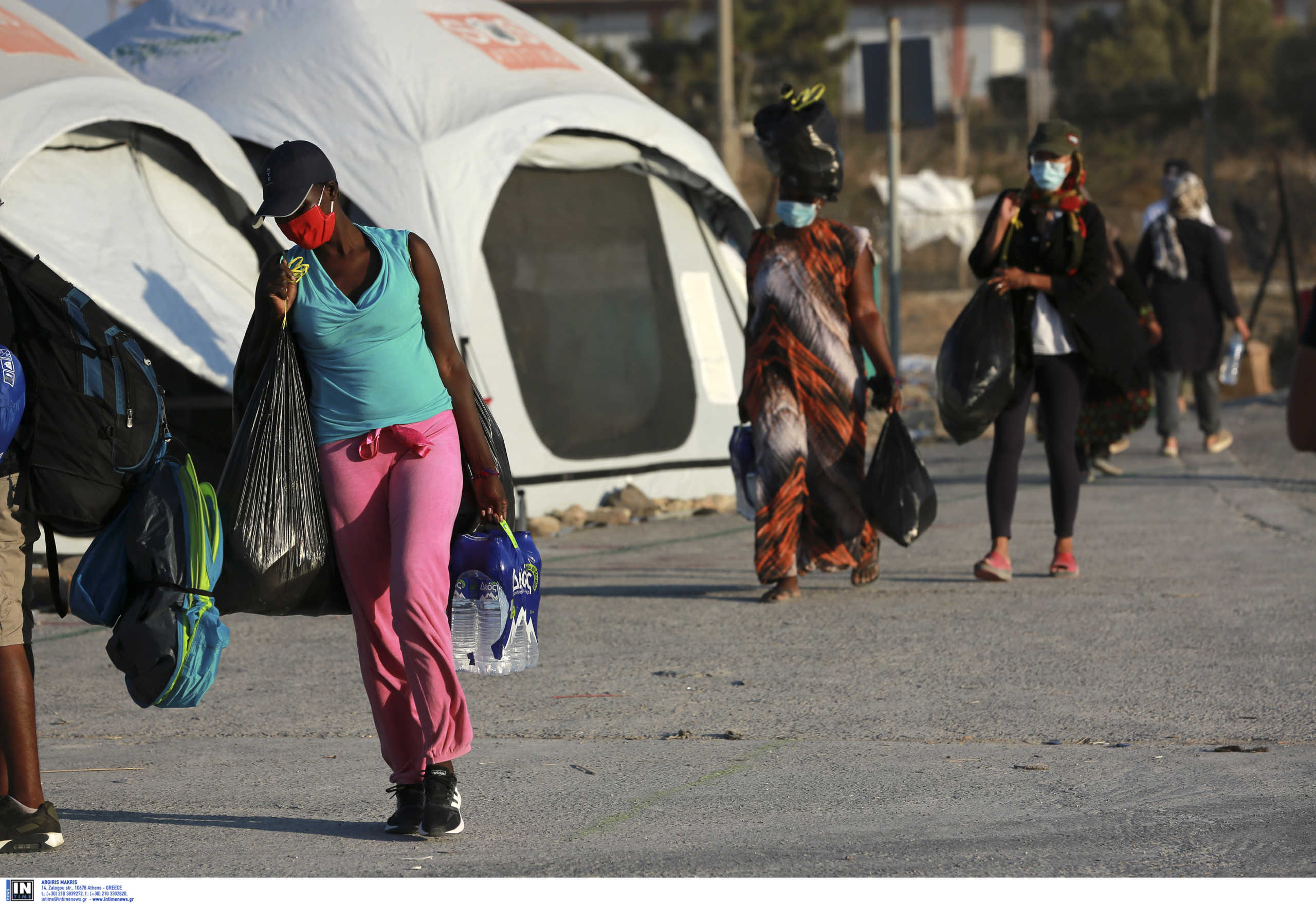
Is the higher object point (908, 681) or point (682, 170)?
point (682, 170)

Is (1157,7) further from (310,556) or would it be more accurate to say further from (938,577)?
(310,556)

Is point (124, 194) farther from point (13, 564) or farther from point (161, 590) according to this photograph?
point (161, 590)

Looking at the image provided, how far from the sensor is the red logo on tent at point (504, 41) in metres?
10.6

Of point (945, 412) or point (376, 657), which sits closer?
point (376, 657)

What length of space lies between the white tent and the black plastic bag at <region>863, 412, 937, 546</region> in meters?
2.82

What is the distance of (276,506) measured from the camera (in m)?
4.02

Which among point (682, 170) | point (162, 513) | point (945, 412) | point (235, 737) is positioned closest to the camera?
point (162, 513)

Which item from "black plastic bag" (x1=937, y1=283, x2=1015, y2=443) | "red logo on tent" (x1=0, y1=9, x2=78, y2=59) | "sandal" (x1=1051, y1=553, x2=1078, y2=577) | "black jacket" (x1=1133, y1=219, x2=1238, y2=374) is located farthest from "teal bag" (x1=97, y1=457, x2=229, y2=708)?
"black jacket" (x1=1133, y1=219, x2=1238, y2=374)

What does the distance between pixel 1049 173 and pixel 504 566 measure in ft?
13.8

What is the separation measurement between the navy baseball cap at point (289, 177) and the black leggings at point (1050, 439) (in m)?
4.21

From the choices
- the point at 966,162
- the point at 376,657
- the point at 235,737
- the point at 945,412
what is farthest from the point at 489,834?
the point at 966,162

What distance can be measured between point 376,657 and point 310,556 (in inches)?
11.2

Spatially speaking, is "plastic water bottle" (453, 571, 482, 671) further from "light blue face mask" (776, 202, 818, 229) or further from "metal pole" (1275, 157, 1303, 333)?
"metal pole" (1275, 157, 1303, 333)

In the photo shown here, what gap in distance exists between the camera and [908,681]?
579 centimetres
